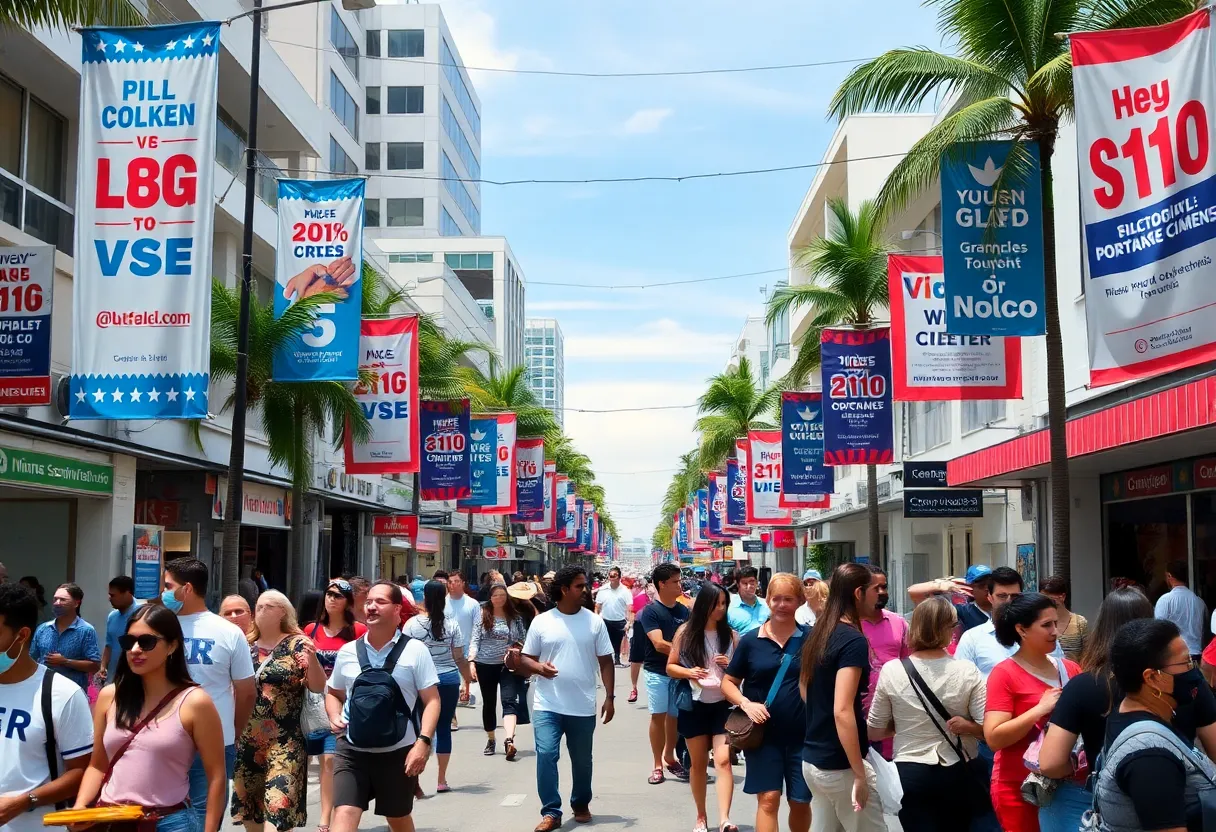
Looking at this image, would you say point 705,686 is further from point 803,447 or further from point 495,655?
point 803,447

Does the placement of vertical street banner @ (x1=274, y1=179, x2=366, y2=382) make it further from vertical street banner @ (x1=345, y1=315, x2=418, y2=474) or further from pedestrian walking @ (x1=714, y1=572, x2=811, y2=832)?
pedestrian walking @ (x1=714, y1=572, x2=811, y2=832)

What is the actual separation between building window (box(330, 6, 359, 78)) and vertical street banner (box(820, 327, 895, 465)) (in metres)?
27.6

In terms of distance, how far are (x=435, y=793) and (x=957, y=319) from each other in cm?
727

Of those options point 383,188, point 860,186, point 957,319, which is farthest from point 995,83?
point 383,188

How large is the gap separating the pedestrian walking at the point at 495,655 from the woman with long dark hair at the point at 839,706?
304 inches

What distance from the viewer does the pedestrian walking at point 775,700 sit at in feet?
26.0

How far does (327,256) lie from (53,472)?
5.08 meters

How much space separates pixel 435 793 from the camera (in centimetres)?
1199

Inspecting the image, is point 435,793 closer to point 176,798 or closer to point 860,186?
point 176,798

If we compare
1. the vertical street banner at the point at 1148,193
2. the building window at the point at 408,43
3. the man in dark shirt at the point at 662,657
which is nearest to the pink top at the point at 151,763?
the man in dark shirt at the point at 662,657

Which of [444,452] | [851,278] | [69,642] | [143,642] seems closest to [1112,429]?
[69,642]

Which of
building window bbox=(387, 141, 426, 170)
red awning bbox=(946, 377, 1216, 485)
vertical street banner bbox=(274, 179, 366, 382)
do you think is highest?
building window bbox=(387, 141, 426, 170)

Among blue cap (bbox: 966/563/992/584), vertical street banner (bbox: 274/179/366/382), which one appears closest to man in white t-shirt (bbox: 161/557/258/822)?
blue cap (bbox: 966/563/992/584)

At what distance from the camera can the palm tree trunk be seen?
1505cm
